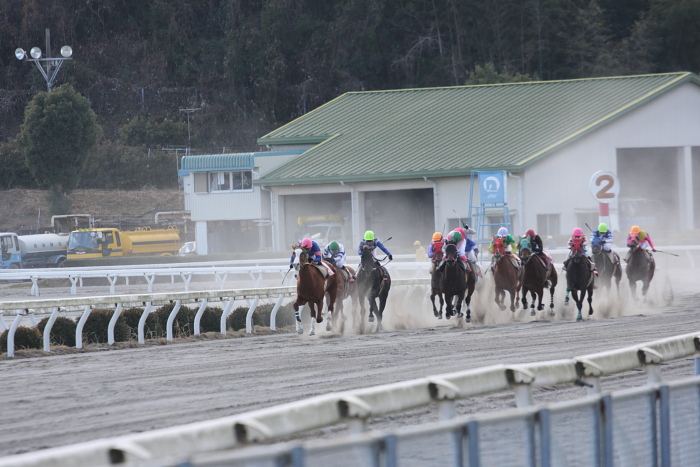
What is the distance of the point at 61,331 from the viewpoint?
15445 mm

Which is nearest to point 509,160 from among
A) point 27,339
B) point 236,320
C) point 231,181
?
point 231,181

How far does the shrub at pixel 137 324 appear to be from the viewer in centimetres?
1628

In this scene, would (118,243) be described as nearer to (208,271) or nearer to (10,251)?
(10,251)

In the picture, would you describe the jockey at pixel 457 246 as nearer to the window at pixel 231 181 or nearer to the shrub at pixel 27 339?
the shrub at pixel 27 339

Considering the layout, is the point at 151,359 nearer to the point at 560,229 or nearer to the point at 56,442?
the point at 56,442

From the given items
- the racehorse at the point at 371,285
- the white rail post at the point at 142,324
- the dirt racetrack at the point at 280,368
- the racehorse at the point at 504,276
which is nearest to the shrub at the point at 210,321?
the dirt racetrack at the point at 280,368

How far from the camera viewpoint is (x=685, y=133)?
127 ft

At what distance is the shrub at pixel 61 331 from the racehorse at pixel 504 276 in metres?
7.24

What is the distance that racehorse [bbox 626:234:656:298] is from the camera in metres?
20.0

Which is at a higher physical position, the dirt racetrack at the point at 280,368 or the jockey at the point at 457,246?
the jockey at the point at 457,246

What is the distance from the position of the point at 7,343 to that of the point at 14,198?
1879 inches

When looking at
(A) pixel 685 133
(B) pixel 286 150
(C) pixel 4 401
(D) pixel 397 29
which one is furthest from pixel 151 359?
(D) pixel 397 29

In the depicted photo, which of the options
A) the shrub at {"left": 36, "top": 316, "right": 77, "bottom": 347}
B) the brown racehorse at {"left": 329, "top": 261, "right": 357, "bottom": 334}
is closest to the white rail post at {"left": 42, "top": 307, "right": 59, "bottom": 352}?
the shrub at {"left": 36, "top": 316, "right": 77, "bottom": 347}

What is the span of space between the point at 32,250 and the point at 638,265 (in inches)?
1233
